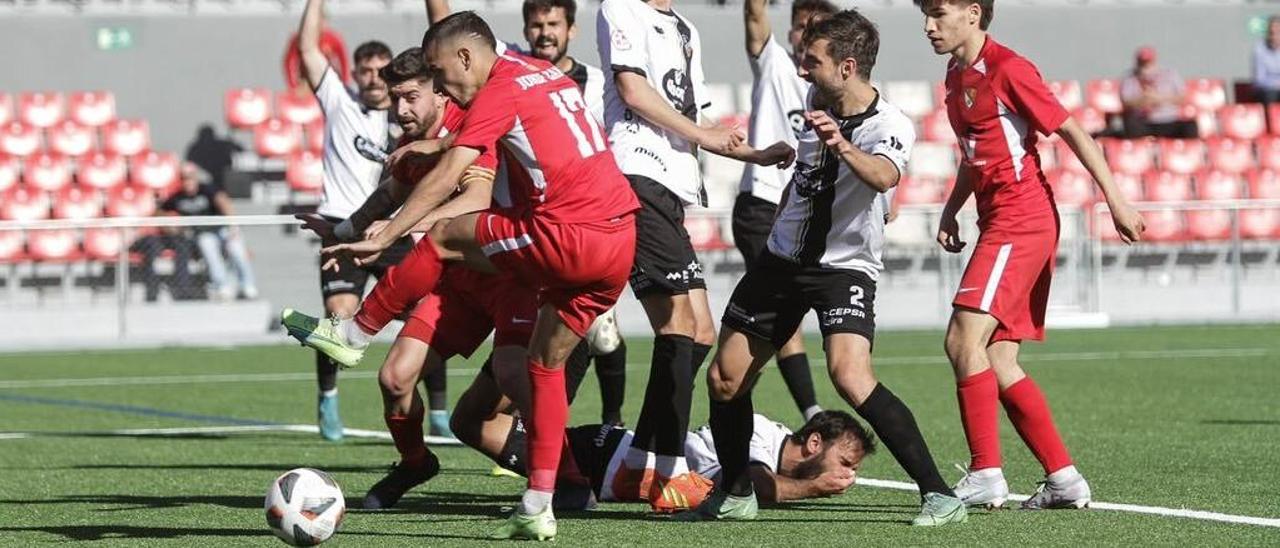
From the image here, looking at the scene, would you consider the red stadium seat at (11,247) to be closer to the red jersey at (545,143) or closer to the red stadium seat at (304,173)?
the red stadium seat at (304,173)

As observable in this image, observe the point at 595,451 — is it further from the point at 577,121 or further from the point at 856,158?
the point at 856,158

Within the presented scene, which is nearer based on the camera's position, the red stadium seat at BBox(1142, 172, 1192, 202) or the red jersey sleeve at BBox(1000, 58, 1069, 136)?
the red jersey sleeve at BBox(1000, 58, 1069, 136)

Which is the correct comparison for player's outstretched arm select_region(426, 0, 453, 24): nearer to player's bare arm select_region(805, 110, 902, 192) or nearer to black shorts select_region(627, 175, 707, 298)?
black shorts select_region(627, 175, 707, 298)

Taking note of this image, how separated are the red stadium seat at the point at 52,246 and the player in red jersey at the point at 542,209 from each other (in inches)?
553

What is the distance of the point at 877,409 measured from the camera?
22.7ft

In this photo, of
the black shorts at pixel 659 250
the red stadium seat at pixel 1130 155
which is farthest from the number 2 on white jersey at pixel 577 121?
the red stadium seat at pixel 1130 155

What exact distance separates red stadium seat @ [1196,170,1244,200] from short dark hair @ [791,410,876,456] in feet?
58.3

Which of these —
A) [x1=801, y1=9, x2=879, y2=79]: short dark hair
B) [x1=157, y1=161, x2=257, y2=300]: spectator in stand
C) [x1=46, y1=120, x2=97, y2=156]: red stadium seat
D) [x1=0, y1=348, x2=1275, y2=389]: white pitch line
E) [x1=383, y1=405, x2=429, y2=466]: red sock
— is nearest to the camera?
[x1=801, y1=9, x2=879, y2=79]: short dark hair

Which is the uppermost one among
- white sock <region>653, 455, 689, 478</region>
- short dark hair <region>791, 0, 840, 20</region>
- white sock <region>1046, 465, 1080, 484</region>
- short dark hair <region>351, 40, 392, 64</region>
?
short dark hair <region>791, 0, 840, 20</region>

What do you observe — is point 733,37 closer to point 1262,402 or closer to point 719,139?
point 1262,402

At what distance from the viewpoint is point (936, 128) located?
24.5m

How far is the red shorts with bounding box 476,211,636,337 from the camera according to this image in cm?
645

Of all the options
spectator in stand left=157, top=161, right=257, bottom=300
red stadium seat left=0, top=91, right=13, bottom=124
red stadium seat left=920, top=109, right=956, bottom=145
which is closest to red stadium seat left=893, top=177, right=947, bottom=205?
red stadium seat left=920, top=109, right=956, bottom=145

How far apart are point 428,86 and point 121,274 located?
11.9 meters
